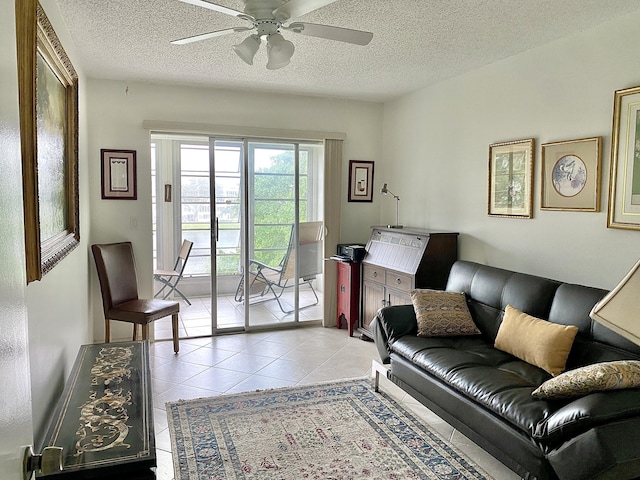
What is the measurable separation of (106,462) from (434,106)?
3.97 m

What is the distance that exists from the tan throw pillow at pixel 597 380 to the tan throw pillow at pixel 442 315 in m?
1.10

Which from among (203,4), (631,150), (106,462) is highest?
(203,4)

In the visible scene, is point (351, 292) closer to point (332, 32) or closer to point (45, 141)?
point (332, 32)

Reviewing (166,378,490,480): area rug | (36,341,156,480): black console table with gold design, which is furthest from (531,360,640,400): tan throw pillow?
(36,341,156,480): black console table with gold design

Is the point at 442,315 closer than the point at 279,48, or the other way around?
the point at 279,48

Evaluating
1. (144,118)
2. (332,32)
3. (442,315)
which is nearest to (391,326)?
(442,315)

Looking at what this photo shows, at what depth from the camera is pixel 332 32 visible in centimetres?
249

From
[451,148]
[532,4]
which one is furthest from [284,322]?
[532,4]

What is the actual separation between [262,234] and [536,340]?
10.0 feet

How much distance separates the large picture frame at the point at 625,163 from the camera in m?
2.70

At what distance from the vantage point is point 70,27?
3.04 meters

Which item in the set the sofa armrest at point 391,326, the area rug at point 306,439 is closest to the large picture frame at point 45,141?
Answer: the area rug at point 306,439

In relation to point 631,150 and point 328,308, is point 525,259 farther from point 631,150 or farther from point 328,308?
point 328,308

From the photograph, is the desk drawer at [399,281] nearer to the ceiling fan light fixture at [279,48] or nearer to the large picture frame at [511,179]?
the large picture frame at [511,179]
